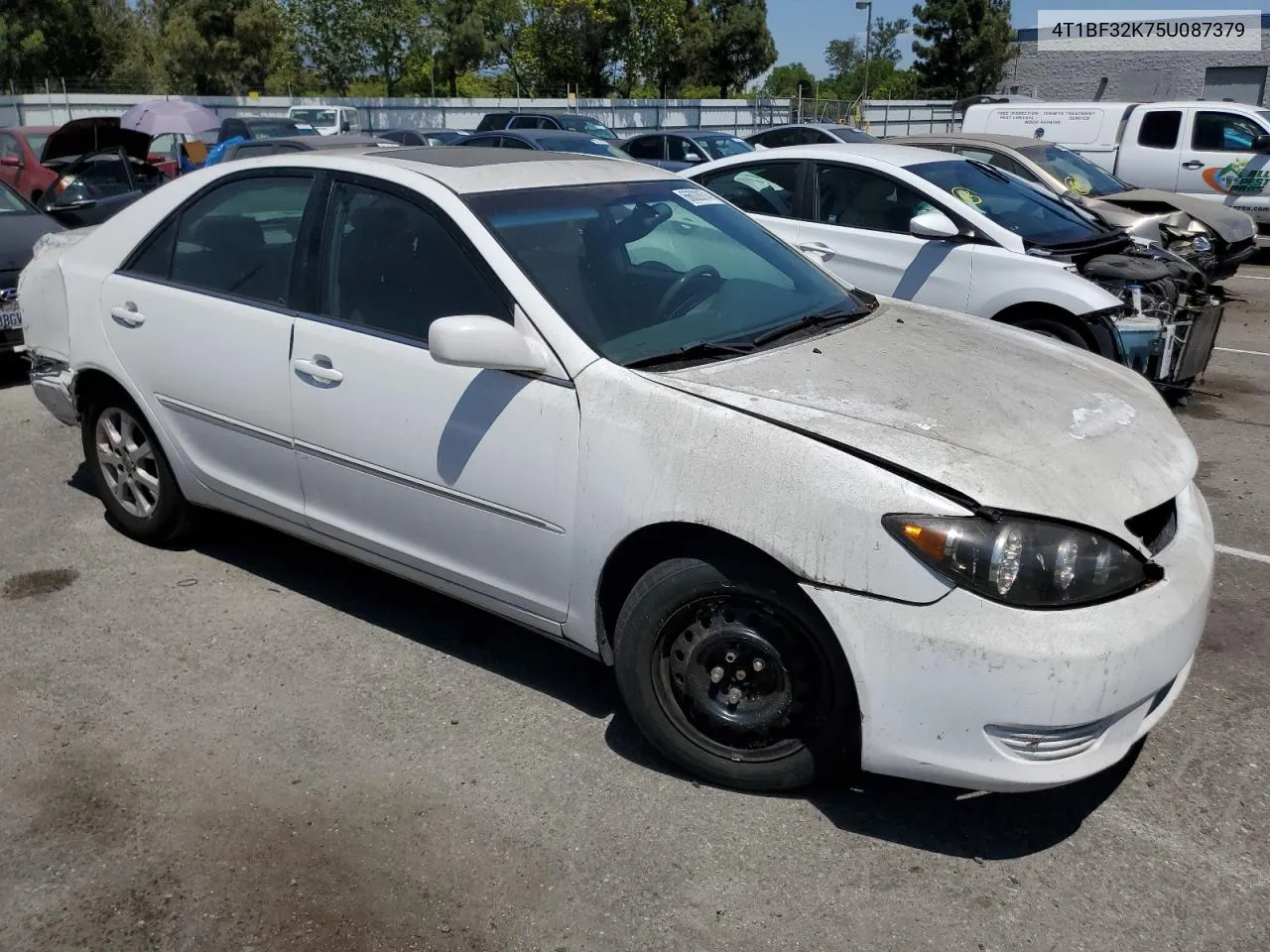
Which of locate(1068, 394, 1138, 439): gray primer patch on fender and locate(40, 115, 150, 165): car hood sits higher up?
locate(40, 115, 150, 165): car hood

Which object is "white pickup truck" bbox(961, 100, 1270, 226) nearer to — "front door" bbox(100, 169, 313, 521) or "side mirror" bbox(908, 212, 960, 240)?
"side mirror" bbox(908, 212, 960, 240)

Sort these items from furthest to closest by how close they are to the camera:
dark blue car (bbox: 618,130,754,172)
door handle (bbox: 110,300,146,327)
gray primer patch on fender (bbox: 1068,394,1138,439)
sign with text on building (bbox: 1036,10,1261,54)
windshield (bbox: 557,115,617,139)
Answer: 1. sign with text on building (bbox: 1036,10,1261,54)
2. windshield (bbox: 557,115,617,139)
3. dark blue car (bbox: 618,130,754,172)
4. door handle (bbox: 110,300,146,327)
5. gray primer patch on fender (bbox: 1068,394,1138,439)

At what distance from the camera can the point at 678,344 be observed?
3.52 meters

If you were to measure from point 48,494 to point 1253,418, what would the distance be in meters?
6.96

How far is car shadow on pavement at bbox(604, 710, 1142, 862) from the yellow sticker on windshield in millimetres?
9156

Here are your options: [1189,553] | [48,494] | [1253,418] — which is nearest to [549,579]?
[1189,553]

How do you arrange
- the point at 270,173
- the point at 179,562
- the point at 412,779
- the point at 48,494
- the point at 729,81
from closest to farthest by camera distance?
1. the point at 412,779
2. the point at 270,173
3. the point at 179,562
4. the point at 48,494
5. the point at 729,81

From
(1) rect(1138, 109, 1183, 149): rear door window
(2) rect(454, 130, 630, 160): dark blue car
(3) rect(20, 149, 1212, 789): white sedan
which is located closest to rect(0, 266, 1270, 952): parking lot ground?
(3) rect(20, 149, 1212, 789): white sedan

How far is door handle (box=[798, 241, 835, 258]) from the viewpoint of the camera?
295 inches

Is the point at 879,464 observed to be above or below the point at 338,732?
above

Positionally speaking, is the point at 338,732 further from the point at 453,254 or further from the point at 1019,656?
the point at 1019,656

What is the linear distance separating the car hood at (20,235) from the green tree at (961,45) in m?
53.7

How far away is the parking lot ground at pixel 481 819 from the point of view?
282 cm

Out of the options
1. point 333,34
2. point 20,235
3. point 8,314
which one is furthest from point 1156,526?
point 333,34
